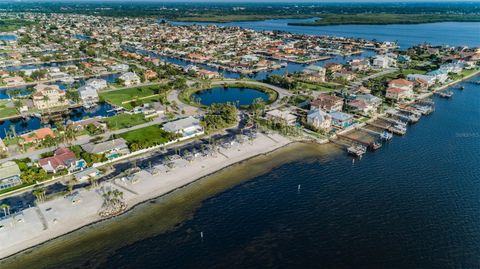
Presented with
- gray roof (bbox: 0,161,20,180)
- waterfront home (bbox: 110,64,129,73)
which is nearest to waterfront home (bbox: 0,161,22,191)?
gray roof (bbox: 0,161,20,180)

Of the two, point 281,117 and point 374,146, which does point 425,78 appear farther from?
point 281,117

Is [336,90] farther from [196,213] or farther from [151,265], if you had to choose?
[151,265]

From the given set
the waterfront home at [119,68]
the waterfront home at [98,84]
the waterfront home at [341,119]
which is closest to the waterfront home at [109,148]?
the waterfront home at [98,84]

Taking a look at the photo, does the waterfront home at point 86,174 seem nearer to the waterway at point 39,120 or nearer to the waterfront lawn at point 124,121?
the waterfront lawn at point 124,121

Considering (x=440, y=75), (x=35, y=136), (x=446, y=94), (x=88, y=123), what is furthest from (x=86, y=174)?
(x=440, y=75)

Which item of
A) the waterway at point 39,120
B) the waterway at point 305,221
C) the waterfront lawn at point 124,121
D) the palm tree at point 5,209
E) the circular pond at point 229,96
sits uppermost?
the circular pond at point 229,96

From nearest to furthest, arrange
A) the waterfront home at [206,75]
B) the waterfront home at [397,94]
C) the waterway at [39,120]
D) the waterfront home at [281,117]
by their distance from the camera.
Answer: the waterway at [39,120]
the waterfront home at [281,117]
the waterfront home at [397,94]
the waterfront home at [206,75]

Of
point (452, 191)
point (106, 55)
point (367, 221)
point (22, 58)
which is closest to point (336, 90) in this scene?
point (452, 191)
